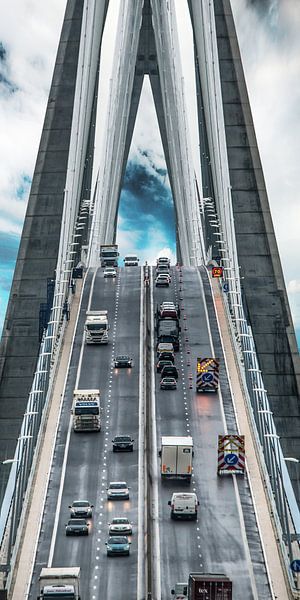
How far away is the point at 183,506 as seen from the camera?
73.9m

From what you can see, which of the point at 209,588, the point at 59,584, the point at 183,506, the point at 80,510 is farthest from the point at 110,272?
the point at 209,588

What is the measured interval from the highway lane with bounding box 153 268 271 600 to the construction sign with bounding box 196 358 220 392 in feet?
2.34

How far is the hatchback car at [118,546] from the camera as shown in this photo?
225 feet

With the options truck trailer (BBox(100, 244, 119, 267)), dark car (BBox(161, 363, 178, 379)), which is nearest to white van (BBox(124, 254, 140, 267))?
truck trailer (BBox(100, 244, 119, 267))

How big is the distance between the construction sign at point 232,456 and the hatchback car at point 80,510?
1008 centimetres

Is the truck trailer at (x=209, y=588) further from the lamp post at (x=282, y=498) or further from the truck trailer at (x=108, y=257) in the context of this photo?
the truck trailer at (x=108, y=257)

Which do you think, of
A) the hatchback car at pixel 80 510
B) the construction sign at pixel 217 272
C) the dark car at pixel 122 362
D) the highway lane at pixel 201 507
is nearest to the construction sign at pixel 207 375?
the highway lane at pixel 201 507

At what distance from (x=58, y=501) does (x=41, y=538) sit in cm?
515

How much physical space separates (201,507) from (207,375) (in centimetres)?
2209

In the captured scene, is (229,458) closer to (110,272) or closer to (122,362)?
(122,362)

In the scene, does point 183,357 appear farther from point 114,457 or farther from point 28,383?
point 114,457

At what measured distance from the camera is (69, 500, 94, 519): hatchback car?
74438mm

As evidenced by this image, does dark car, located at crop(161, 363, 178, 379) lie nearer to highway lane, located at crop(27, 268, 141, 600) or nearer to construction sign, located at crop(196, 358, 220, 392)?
highway lane, located at crop(27, 268, 141, 600)

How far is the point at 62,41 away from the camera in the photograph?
13062 cm
